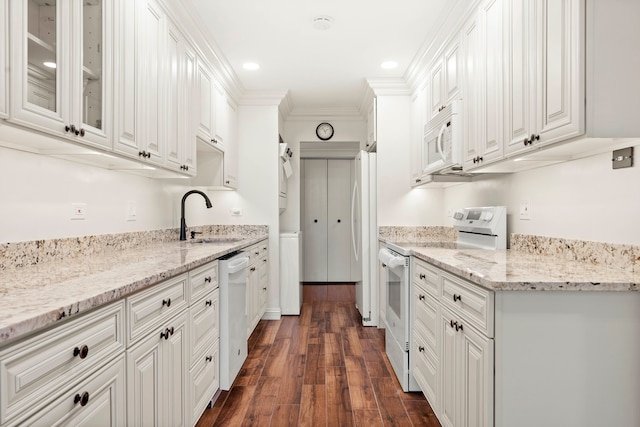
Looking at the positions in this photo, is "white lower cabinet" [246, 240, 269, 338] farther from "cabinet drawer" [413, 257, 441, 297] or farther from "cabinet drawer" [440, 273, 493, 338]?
"cabinet drawer" [440, 273, 493, 338]

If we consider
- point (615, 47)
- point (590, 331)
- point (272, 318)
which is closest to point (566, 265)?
point (590, 331)

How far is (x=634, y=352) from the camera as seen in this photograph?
123 centimetres

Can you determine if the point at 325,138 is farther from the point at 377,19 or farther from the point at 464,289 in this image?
the point at 464,289

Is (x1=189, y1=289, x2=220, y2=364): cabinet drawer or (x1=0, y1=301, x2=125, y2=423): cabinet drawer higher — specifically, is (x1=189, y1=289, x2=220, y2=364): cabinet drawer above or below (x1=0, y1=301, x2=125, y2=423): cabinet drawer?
below

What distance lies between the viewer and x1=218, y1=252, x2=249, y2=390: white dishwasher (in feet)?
7.29

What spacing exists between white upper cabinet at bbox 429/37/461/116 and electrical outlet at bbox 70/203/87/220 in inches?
92.6

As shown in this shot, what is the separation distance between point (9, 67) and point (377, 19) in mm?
2213

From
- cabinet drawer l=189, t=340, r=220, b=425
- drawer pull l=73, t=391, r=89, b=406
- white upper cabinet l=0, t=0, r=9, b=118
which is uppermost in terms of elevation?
white upper cabinet l=0, t=0, r=9, b=118

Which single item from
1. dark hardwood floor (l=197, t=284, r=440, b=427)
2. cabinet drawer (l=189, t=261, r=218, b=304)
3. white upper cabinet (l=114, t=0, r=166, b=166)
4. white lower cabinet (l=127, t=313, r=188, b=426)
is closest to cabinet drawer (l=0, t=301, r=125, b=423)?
Result: white lower cabinet (l=127, t=313, r=188, b=426)

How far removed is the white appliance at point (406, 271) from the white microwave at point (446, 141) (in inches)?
15.3

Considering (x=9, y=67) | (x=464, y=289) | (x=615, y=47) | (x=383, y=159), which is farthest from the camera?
(x=383, y=159)

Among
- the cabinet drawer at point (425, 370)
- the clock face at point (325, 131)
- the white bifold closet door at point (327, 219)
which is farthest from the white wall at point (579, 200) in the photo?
the white bifold closet door at point (327, 219)

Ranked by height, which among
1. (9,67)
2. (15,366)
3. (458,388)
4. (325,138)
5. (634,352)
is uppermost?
(325,138)

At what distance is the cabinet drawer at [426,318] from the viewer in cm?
191
